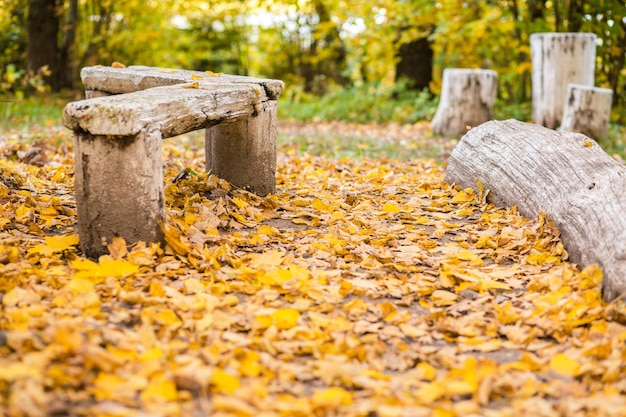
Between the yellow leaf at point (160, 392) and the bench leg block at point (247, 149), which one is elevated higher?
the bench leg block at point (247, 149)

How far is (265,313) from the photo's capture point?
2574 millimetres

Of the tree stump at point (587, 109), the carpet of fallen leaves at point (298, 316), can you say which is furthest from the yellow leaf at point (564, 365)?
the tree stump at point (587, 109)

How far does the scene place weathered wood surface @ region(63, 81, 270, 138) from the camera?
2.88 metres

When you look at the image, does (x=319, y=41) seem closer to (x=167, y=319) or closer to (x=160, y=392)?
(x=167, y=319)

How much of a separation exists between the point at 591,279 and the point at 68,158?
4.20 meters

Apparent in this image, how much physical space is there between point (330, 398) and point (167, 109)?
177cm

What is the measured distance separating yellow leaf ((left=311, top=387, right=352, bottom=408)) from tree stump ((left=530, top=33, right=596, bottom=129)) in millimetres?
6281

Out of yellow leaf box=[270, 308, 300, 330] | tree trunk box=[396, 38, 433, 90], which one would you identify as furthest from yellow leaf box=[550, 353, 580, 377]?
tree trunk box=[396, 38, 433, 90]

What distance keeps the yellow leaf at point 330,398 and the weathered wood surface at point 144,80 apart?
2.53 metres

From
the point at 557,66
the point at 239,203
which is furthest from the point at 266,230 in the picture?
the point at 557,66

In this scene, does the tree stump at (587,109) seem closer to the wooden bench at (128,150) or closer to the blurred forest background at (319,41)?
the blurred forest background at (319,41)

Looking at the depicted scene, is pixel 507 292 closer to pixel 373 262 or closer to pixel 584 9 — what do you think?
pixel 373 262

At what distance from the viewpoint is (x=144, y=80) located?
4.31 m

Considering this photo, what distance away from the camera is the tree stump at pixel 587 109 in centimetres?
684
